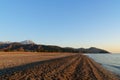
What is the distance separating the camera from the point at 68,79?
65.3 ft

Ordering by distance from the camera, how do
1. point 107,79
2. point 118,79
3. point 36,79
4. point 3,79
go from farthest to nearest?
1. point 118,79
2. point 107,79
3. point 36,79
4. point 3,79

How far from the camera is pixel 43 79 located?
62.0ft

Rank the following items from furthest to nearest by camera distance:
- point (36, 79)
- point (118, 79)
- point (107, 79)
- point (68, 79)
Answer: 1. point (118, 79)
2. point (107, 79)
3. point (68, 79)
4. point (36, 79)

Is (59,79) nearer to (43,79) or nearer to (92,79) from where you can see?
(43,79)

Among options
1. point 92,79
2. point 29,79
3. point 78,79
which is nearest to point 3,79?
point 29,79

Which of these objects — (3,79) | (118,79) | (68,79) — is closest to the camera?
(3,79)

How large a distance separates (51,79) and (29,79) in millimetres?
2215

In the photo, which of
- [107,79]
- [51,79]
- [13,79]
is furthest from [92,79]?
[13,79]

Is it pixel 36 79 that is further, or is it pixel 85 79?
pixel 85 79

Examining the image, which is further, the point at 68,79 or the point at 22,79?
the point at 68,79

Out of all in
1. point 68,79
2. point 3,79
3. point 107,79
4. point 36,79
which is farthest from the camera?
point 107,79

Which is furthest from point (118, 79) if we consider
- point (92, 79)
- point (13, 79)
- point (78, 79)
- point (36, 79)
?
point (13, 79)

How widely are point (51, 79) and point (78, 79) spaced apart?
2.95 meters

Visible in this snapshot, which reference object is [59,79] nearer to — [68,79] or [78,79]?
[68,79]
